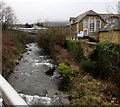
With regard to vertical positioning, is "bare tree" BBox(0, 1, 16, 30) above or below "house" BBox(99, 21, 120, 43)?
above

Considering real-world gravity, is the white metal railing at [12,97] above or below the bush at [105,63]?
above

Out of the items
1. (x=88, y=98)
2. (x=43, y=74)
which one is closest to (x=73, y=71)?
(x=43, y=74)

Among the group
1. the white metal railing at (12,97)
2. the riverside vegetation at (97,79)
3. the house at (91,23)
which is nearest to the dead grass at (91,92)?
the riverside vegetation at (97,79)

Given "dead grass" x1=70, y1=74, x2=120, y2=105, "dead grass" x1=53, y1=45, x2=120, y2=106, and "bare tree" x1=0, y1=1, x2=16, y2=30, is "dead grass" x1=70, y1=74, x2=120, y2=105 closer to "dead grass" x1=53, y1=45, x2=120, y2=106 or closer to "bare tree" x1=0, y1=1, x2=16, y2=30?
"dead grass" x1=53, y1=45, x2=120, y2=106

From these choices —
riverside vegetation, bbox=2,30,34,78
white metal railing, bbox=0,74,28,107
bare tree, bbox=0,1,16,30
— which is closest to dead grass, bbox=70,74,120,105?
riverside vegetation, bbox=2,30,34,78

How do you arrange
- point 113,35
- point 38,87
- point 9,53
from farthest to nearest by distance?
1. point 9,53
2. point 113,35
3. point 38,87

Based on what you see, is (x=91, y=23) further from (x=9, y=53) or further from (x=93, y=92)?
(x=93, y=92)

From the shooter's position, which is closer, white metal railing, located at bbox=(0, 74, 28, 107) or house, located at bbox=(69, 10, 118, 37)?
white metal railing, located at bbox=(0, 74, 28, 107)

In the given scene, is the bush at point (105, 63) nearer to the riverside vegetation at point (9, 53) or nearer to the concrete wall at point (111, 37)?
the concrete wall at point (111, 37)

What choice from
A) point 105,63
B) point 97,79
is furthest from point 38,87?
point 105,63

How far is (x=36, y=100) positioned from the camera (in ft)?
26.8

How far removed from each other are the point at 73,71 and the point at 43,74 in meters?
2.72

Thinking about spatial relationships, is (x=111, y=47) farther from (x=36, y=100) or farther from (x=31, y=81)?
(x=31, y=81)

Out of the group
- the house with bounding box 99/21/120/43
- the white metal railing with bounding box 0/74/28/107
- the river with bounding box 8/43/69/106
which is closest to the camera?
the white metal railing with bounding box 0/74/28/107
